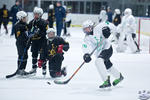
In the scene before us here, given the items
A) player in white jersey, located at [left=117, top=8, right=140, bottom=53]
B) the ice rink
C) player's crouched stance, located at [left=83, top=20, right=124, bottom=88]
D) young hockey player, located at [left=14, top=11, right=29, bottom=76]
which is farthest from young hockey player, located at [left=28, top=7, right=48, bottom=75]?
player in white jersey, located at [left=117, top=8, right=140, bottom=53]

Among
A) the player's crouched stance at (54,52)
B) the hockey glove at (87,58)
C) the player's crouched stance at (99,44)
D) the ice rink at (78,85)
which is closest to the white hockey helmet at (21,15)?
the player's crouched stance at (54,52)

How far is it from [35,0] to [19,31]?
1948 cm

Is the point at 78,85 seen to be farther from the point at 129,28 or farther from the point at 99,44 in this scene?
the point at 129,28

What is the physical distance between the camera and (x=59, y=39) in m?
7.43

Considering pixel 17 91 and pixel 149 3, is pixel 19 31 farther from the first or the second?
pixel 149 3

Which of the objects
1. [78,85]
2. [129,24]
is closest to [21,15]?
[78,85]

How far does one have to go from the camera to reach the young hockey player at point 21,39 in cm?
750

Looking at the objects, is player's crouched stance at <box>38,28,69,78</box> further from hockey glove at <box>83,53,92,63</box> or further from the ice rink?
hockey glove at <box>83,53,92,63</box>

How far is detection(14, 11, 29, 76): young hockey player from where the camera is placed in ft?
24.6

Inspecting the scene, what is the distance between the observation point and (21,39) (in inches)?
297

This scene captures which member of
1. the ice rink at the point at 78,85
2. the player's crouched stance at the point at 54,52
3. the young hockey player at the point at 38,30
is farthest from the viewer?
the young hockey player at the point at 38,30

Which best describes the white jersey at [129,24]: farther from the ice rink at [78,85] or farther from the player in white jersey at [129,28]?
the ice rink at [78,85]

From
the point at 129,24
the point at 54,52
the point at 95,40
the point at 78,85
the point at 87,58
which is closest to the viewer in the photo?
the point at 87,58

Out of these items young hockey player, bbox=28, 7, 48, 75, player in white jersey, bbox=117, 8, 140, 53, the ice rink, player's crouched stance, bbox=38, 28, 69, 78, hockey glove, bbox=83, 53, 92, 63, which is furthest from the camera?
player in white jersey, bbox=117, 8, 140, 53
